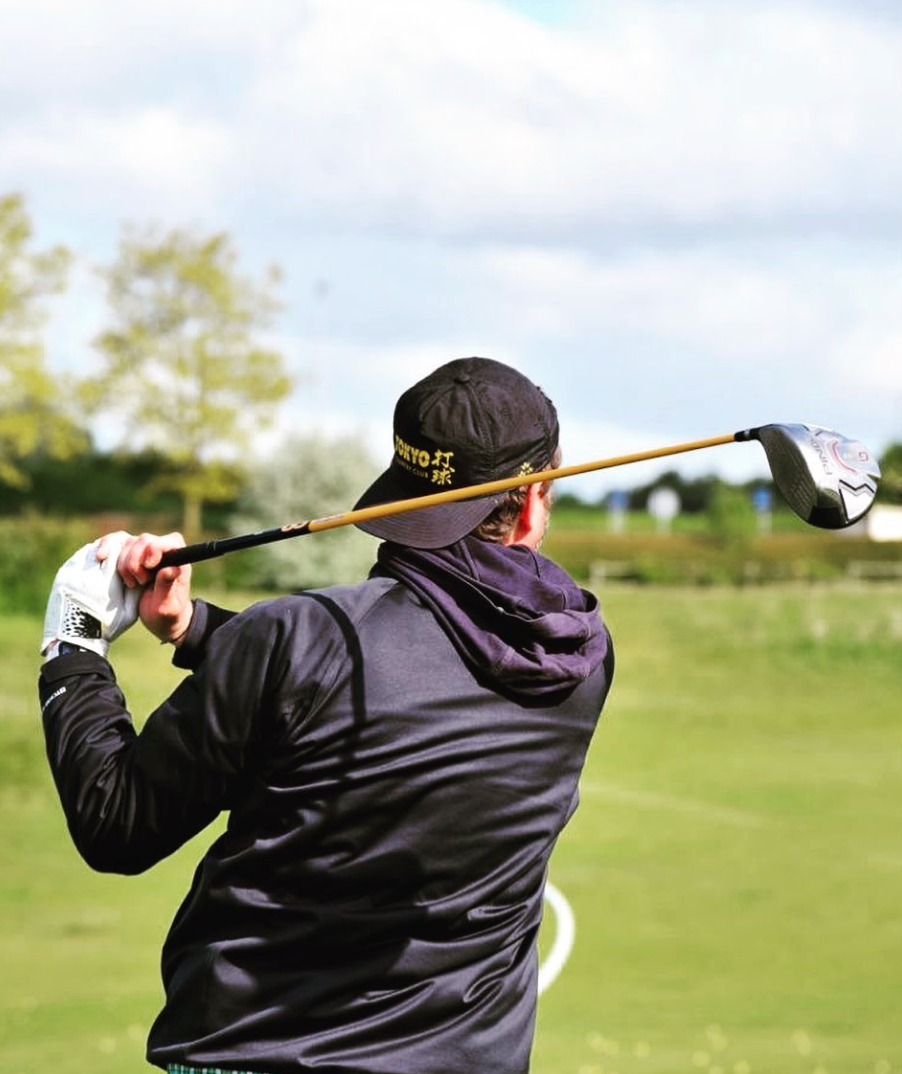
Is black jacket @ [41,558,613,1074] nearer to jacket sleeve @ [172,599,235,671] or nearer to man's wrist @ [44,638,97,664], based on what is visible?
man's wrist @ [44,638,97,664]

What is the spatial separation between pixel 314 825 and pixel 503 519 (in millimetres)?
602

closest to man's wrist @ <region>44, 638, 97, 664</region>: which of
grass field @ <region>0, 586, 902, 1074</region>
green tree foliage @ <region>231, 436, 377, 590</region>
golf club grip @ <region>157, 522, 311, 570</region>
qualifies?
golf club grip @ <region>157, 522, 311, 570</region>

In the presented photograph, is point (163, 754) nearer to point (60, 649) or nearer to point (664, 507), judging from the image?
point (60, 649)

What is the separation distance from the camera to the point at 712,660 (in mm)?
36406

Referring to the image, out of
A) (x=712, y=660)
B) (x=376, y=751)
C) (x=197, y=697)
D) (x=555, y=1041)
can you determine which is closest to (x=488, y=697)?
(x=376, y=751)

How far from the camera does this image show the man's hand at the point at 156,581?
3338 mm

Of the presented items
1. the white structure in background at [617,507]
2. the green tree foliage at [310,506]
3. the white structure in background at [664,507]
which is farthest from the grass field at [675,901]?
the white structure in background at [617,507]

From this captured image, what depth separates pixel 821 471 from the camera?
122 inches

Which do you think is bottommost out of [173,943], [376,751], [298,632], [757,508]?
[757,508]

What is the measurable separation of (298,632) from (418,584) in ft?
0.78

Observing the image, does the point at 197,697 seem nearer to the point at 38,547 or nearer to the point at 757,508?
the point at 38,547

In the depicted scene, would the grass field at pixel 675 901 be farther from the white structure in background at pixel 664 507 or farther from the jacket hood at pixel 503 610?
the white structure in background at pixel 664 507

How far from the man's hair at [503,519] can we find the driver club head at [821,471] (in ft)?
1.24

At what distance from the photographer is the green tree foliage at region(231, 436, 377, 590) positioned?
40188 millimetres
